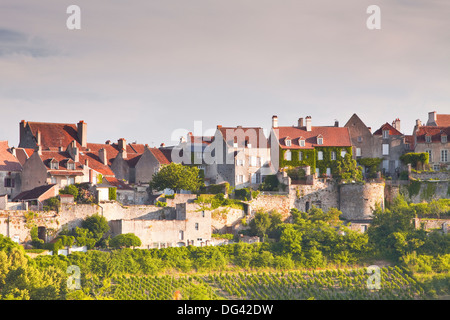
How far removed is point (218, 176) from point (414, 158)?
54.6 feet

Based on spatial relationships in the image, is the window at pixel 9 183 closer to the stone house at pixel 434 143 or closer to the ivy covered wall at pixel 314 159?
the ivy covered wall at pixel 314 159

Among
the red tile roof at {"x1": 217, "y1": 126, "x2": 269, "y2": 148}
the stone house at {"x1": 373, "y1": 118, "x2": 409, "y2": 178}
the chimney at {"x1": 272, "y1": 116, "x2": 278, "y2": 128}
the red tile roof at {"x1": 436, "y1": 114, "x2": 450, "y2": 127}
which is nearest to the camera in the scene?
the red tile roof at {"x1": 217, "y1": 126, "x2": 269, "y2": 148}

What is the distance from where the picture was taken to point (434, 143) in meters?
69.8

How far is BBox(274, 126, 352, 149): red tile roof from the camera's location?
6969 centimetres

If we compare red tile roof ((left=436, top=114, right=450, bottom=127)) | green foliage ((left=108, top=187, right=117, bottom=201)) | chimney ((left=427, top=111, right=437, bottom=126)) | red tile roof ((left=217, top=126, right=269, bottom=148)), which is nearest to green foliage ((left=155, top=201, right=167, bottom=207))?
green foliage ((left=108, top=187, right=117, bottom=201))

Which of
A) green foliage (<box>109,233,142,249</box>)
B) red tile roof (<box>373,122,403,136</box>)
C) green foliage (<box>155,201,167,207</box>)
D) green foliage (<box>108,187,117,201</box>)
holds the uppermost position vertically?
red tile roof (<box>373,122,403,136</box>)

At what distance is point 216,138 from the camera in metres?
69.3

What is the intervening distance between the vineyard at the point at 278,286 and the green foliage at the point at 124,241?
328cm

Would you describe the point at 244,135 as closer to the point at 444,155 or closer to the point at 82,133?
the point at 82,133

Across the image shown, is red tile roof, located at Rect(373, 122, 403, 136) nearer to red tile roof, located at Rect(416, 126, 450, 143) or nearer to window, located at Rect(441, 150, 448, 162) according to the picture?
red tile roof, located at Rect(416, 126, 450, 143)

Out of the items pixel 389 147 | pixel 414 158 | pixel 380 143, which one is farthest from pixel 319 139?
pixel 414 158

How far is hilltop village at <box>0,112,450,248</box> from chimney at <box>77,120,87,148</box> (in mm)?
87

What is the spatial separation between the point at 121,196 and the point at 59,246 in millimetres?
10654
